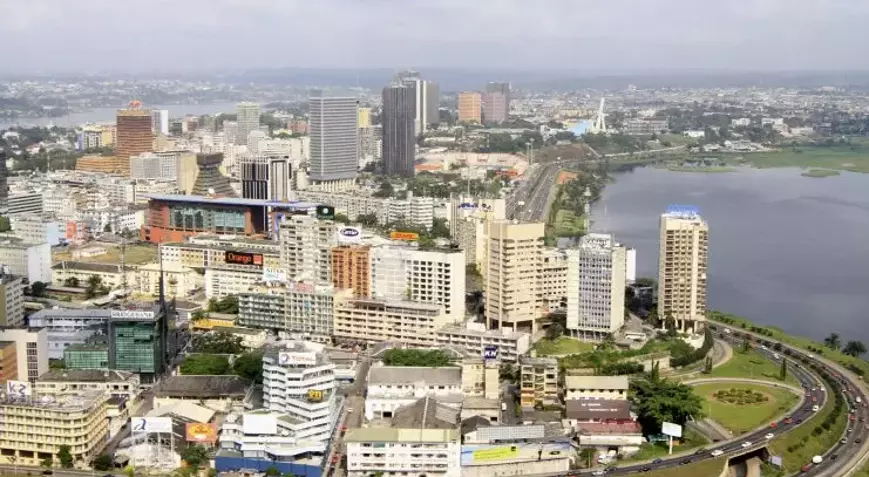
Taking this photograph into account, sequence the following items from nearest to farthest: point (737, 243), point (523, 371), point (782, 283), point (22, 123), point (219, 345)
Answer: point (523, 371) → point (219, 345) → point (782, 283) → point (737, 243) → point (22, 123)

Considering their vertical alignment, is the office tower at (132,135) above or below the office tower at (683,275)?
above

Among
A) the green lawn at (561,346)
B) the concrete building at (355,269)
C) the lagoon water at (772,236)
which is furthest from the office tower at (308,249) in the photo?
the lagoon water at (772,236)

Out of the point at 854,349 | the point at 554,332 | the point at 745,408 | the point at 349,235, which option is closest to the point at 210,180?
the point at 349,235

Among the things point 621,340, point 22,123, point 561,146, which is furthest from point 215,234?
point 22,123

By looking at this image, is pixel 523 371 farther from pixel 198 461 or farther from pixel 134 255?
pixel 134 255

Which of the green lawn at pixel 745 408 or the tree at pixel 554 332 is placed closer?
the green lawn at pixel 745 408

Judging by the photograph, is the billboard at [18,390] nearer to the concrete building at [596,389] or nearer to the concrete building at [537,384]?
the concrete building at [537,384]

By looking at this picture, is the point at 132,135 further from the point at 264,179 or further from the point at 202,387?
the point at 202,387

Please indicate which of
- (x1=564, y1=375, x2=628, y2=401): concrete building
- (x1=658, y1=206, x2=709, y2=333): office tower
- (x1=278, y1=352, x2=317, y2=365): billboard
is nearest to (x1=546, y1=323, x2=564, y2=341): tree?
(x1=658, y1=206, x2=709, y2=333): office tower
